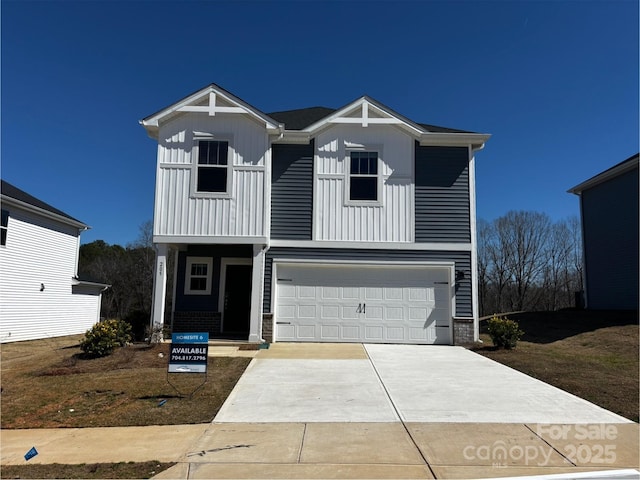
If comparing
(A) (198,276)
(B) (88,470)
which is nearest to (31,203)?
(A) (198,276)

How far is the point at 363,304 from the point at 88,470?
9627 mm

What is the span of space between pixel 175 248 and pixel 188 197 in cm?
235

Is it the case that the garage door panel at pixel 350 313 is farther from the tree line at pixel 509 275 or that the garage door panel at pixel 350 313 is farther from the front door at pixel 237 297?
the tree line at pixel 509 275

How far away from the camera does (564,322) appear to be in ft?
55.4

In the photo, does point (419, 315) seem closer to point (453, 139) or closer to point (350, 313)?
point (350, 313)

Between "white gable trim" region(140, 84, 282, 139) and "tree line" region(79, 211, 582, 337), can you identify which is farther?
"tree line" region(79, 211, 582, 337)

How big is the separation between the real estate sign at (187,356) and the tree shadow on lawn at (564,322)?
35.9ft

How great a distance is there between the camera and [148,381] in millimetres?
8242

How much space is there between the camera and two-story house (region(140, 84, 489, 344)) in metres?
13.1

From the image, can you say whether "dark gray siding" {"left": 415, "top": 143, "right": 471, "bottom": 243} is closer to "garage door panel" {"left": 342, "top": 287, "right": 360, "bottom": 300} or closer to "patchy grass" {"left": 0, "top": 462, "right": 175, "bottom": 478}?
"garage door panel" {"left": 342, "top": 287, "right": 360, "bottom": 300}

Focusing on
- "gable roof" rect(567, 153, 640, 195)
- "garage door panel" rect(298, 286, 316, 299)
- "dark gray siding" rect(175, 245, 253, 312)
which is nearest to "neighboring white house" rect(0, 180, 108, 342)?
"dark gray siding" rect(175, 245, 253, 312)

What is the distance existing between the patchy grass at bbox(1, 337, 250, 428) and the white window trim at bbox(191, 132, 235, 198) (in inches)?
181

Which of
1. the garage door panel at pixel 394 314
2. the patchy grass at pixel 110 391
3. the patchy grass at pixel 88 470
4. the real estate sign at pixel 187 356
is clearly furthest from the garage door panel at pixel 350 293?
the patchy grass at pixel 88 470

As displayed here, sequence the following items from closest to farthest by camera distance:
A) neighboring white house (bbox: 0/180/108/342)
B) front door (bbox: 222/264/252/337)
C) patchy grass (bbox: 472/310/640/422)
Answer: patchy grass (bbox: 472/310/640/422)
front door (bbox: 222/264/252/337)
neighboring white house (bbox: 0/180/108/342)
